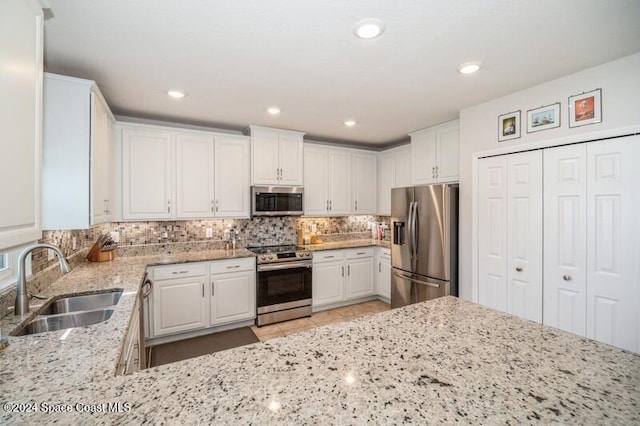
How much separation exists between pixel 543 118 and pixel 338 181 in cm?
260

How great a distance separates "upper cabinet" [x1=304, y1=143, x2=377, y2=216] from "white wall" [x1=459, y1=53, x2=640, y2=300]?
5.88 feet

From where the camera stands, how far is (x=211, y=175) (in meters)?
3.55

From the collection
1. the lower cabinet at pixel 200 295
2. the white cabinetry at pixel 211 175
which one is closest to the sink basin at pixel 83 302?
the lower cabinet at pixel 200 295

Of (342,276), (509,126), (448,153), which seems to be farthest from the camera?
(342,276)

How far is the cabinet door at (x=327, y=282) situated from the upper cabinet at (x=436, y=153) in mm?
1632

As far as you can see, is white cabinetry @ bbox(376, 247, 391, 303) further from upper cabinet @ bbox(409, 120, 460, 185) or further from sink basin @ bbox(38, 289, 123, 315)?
sink basin @ bbox(38, 289, 123, 315)

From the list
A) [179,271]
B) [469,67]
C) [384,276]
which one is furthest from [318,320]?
Result: [469,67]

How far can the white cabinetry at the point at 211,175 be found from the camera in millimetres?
3404

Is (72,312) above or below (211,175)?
below

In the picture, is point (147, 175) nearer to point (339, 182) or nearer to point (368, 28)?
point (339, 182)

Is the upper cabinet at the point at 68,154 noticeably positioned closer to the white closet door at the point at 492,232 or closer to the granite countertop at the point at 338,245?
the granite countertop at the point at 338,245

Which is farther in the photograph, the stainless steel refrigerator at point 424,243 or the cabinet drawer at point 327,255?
the cabinet drawer at point 327,255

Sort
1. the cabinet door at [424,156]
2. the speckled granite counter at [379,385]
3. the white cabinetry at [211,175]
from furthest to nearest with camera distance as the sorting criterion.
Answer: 1. the cabinet door at [424,156]
2. the white cabinetry at [211,175]
3. the speckled granite counter at [379,385]

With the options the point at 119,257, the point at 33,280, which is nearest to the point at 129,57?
the point at 33,280
